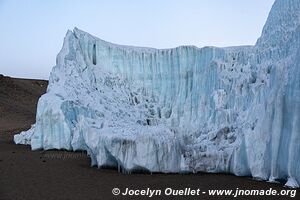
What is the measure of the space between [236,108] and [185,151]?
3555 millimetres

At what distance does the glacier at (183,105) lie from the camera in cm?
1314

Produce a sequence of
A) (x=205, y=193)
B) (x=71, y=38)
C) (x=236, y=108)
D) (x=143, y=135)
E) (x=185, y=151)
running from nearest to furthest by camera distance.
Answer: (x=205, y=193), (x=143, y=135), (x=185, y=151), (x=236, y=108), (x=71, y=38)

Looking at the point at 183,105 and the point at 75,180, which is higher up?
the point at 183,105

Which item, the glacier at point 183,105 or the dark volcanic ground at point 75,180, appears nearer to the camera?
the dark volcanic ground at point 75,180

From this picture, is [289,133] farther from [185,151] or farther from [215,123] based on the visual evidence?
[215,123]

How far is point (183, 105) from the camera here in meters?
23.0

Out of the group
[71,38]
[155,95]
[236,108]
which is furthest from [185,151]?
[71,38]

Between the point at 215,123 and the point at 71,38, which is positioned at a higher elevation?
the point at 71,38

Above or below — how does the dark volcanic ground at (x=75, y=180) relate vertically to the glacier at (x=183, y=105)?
below

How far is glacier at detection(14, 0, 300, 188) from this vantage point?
A: 517 inches

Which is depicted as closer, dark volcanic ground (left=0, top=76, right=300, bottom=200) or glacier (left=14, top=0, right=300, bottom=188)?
dark volcanic ground (left=0, top=76, right=300, bottom=200)

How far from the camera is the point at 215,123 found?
1877cm

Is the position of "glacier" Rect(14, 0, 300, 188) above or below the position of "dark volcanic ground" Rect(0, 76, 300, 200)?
above

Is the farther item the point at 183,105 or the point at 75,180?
the point at 183,105
